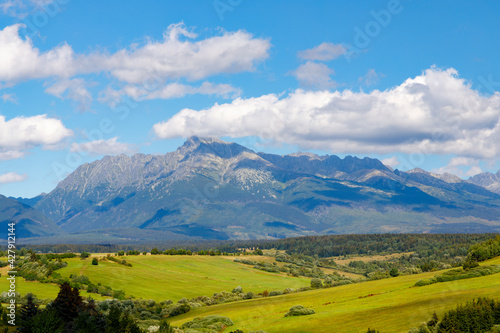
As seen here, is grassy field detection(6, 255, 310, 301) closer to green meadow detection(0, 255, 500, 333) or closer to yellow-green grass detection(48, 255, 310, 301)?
yellow-green grass detection(48, 255, 310, 301)

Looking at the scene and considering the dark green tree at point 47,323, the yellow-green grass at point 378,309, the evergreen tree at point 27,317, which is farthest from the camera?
the evergreen tree at point 27,317

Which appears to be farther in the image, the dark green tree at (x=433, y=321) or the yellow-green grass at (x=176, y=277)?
the yellow-green grass at (x=176, y=277)

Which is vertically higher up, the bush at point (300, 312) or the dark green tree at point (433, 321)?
the dark green tree at point (433, 321)

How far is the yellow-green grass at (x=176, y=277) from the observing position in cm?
12481

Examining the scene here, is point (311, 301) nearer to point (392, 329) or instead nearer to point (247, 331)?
point (247, 331)

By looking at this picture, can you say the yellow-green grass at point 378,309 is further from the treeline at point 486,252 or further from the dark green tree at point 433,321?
the treeline at point 486,252

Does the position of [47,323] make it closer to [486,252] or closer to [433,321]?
[433,321]

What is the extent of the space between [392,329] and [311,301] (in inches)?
1289

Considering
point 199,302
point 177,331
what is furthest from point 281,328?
point 199,302

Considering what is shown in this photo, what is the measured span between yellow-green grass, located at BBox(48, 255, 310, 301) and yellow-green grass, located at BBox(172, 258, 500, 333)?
5127cm

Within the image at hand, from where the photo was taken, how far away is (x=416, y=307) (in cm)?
5600

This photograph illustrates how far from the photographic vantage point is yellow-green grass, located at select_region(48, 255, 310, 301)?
125 m

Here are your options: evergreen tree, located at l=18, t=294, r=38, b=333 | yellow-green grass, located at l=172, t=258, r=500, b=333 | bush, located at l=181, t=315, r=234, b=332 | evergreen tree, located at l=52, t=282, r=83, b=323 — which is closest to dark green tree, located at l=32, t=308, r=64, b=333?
evergreen tree, located at l=18, t=294, r=38, b=333

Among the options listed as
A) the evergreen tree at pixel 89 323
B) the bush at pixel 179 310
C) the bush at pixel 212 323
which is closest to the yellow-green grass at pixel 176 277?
the bush at pixel 179 310
